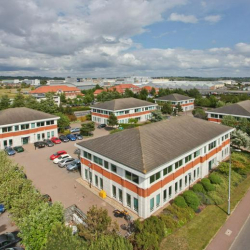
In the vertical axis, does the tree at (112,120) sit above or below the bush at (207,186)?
above

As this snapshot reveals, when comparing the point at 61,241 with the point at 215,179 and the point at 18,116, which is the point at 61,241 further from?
the point at 18,116

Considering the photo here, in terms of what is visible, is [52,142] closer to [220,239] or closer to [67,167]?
[67,167]

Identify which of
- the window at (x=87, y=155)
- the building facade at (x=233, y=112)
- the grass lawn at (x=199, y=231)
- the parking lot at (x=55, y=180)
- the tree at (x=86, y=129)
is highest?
the building facade at (x=233, y=112)

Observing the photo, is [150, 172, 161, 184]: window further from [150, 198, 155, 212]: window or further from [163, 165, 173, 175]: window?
[150, 198, 155, 212]: window

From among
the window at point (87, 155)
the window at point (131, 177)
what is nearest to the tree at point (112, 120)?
the window at point (87, 155)

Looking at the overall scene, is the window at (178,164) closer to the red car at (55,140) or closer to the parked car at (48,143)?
the parked car at (48,143)

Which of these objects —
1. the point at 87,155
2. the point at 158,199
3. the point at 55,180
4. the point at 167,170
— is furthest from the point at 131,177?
the point at 55,180
